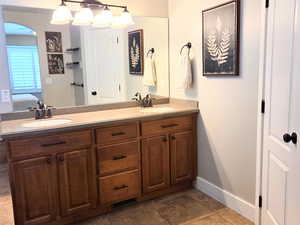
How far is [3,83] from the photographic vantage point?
2.36m

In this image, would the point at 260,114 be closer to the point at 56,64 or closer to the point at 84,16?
the point at 84,16

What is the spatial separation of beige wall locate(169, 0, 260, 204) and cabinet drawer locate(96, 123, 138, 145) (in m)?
0.81

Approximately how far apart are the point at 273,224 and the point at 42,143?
179 centimetres

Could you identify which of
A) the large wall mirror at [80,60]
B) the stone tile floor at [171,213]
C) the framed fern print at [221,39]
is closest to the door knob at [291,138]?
the framed fern print at [221,39]

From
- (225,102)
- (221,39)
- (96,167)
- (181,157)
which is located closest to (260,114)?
(225,102)

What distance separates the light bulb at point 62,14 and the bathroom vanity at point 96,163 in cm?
92

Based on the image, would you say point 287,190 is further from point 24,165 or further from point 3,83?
point 3,83

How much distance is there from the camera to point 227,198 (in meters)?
2.50

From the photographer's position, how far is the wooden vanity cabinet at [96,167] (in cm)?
199

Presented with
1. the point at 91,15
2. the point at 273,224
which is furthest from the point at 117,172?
the point at 91,15

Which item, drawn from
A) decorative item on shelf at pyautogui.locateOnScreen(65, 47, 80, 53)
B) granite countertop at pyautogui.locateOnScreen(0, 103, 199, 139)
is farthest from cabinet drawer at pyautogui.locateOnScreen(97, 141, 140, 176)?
decorative item on shelf at pyautogui.locateOnScreen(65, 47, 80, 53)

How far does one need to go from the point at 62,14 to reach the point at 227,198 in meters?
2.35

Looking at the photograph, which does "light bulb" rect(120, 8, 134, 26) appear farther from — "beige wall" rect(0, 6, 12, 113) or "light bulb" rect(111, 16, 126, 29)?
"beige wall" rect(0, 6, 12, 113)

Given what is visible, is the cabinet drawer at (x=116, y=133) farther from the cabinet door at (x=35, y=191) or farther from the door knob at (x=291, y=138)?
the door knob at (x=291, y=138)
